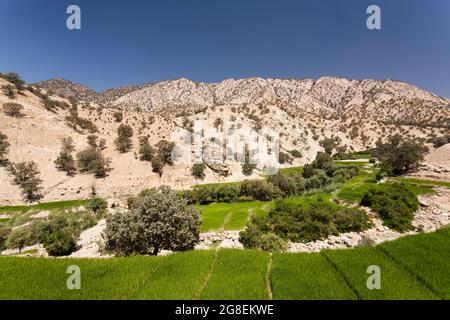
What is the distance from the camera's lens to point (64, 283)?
41.9 ft

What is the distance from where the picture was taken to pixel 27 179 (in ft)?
234

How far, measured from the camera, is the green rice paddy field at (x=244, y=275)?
38.0 feet

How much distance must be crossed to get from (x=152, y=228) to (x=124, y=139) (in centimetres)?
7678

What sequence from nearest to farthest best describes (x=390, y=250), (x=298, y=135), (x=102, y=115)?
1. (x=390, y=250)
2. (x=102, y=115)
3. (x=298, y=135)

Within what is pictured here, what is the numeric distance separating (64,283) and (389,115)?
21190 centimetres

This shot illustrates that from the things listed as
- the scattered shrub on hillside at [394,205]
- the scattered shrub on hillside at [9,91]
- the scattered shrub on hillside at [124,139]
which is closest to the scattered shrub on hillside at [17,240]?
the scattered shrub on hillside at [394,205]

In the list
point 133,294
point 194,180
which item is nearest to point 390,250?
point 133,294

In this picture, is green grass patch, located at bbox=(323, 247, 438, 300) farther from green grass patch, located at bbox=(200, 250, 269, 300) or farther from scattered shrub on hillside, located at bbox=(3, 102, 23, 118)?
scattered shrub on hillside, located at bbox=(3, 102, 23, 118)

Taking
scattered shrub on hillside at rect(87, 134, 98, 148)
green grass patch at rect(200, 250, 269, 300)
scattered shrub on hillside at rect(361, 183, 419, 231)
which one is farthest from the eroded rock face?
scattered shrub on hillside at rect(87, 134, 98, 148)

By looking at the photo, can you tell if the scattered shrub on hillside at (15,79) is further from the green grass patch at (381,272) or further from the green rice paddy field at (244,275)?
the green grass patch at (381,272)

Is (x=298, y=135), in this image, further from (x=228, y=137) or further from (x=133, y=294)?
(x=133, y=294)

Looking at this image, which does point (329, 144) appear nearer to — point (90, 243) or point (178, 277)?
point (90, 243)

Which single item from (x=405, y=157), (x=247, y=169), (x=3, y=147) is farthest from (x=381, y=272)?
(x=3, y=147)

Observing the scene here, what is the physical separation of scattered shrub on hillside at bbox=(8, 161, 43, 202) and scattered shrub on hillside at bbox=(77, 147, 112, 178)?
11332mm
